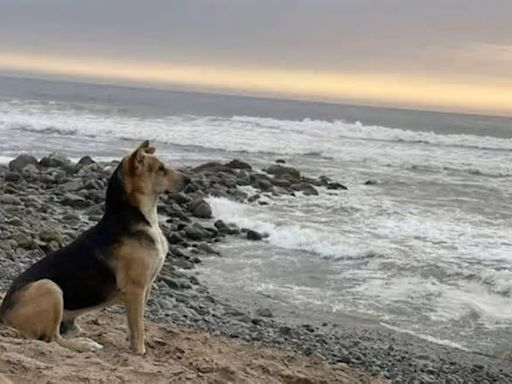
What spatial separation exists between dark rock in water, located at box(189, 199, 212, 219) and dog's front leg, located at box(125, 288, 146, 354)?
9418 millimetres

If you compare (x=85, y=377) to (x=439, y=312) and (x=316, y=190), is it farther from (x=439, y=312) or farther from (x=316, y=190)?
(x=316, y=190)

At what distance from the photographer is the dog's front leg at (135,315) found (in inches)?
231

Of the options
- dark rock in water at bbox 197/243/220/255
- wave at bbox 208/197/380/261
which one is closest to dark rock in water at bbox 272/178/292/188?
wave at bbox 208/197/380/261

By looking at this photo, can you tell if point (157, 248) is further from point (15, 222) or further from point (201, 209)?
point (201, 209)

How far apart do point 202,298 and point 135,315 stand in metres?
3.36

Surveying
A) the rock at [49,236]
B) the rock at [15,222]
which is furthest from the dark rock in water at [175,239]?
the rock at [15,222]

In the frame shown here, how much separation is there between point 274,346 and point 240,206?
9.64m

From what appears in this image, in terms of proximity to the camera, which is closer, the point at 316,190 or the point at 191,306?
the point at 191,306

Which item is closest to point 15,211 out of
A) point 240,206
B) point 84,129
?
point 240,206

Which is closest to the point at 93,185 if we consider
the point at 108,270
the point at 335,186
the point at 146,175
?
the point at 335,186

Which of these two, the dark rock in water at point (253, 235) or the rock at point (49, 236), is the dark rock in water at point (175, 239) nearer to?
the dark rock in water at point (253, 235)

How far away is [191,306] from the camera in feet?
28.7

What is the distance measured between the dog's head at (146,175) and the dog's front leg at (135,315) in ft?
2.57

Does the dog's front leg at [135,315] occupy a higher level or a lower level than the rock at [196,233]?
higher
